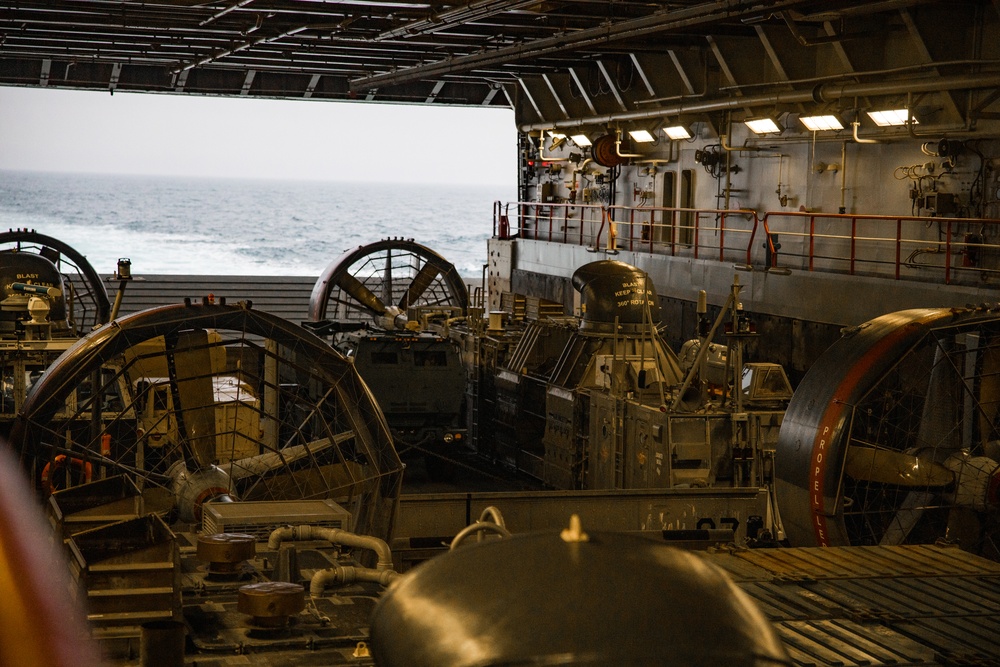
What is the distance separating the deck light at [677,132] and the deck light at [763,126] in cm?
292

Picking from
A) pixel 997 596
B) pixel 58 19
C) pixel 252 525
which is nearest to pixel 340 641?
pixel 252 525

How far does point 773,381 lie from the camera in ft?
47.6

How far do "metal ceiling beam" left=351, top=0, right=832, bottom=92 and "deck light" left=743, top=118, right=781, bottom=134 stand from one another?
210 centimetres

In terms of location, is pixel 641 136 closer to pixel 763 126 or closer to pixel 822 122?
pixel 763 126

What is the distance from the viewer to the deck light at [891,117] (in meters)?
17.1

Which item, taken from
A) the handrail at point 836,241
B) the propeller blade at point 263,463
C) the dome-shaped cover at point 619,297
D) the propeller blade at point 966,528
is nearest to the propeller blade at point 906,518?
the propeller blade at point 966,528

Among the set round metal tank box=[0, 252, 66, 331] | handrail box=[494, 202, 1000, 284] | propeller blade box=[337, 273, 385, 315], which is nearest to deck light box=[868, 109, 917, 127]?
handrail box=[494, 202, 1000, 284]

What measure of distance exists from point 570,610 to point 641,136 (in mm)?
23895

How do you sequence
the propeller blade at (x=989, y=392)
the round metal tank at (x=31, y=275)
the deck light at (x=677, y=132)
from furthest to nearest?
the deck light at (x=677, y=132) < the round metal tank at (x=31, y=275) < the propeller blade at (x=989, y=392)

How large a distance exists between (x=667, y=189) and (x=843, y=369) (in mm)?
16636

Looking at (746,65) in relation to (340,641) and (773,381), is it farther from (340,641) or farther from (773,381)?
(340,641)

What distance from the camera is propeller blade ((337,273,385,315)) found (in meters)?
21.9

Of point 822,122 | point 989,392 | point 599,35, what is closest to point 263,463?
point 989,392

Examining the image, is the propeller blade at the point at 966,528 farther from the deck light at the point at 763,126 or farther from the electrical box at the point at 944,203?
the deck light at the point at 763,126
